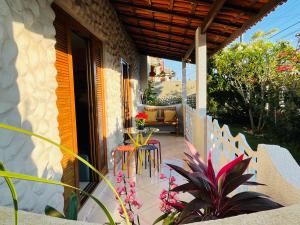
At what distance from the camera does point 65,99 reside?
2.47m

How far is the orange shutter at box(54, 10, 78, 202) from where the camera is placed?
2.33 m

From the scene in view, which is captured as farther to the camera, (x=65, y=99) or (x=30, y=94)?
(x=65, y=99)

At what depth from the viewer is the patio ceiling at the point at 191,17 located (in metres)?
3.03

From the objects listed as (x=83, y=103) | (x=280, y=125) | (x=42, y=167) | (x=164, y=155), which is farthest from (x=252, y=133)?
(x=42, y=167)

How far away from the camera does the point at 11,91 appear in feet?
4.80

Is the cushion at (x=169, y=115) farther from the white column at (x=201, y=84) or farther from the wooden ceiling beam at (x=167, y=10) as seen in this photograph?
the wooden ceiling beam at (x=167, y=10)

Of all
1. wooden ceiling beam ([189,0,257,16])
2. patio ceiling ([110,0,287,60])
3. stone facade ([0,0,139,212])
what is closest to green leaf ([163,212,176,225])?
stone facade ([0,0,139,212])

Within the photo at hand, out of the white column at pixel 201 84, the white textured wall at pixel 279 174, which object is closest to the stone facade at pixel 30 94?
the white textured wall at pixel 279 174

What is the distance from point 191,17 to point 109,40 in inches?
61.8

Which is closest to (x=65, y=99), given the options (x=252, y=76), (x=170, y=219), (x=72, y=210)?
(x=72, y=210)

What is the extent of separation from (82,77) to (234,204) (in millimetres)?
3751

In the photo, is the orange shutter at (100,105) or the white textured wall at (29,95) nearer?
the white textured wall at (29,95)

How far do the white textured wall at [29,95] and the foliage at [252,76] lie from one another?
6037 mm

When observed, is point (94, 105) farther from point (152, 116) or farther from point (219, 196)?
point (152, 116)
